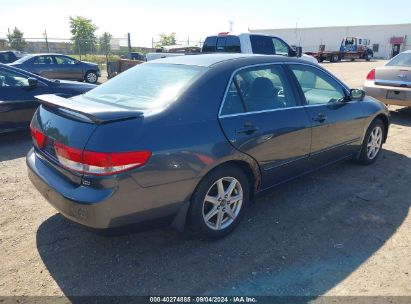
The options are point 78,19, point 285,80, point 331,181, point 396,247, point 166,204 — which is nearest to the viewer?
point 166,204

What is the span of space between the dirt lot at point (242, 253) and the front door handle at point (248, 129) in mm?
956

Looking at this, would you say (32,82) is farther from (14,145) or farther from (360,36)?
(360,36)

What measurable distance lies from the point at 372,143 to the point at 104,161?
4.11m

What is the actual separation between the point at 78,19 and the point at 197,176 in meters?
75.1

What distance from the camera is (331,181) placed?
454 centimetres

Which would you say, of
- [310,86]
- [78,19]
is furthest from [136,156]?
[78,19]

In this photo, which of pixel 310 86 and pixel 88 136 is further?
pixel 310 86

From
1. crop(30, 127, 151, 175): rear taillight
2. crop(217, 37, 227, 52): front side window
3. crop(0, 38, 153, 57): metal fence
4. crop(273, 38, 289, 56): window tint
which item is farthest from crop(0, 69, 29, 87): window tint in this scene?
crop(0, 38, 153, 57): metal fence

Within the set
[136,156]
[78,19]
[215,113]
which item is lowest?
[136,156]

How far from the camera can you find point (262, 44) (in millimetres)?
11727

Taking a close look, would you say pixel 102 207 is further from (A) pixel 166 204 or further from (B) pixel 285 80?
(B) pixel 285 80

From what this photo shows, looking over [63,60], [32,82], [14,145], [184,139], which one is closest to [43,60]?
[63,60]

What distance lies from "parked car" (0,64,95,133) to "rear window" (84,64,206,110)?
306cm

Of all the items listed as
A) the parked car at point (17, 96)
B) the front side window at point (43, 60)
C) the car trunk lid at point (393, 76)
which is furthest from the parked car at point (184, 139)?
the front side window at point (43, 60)
